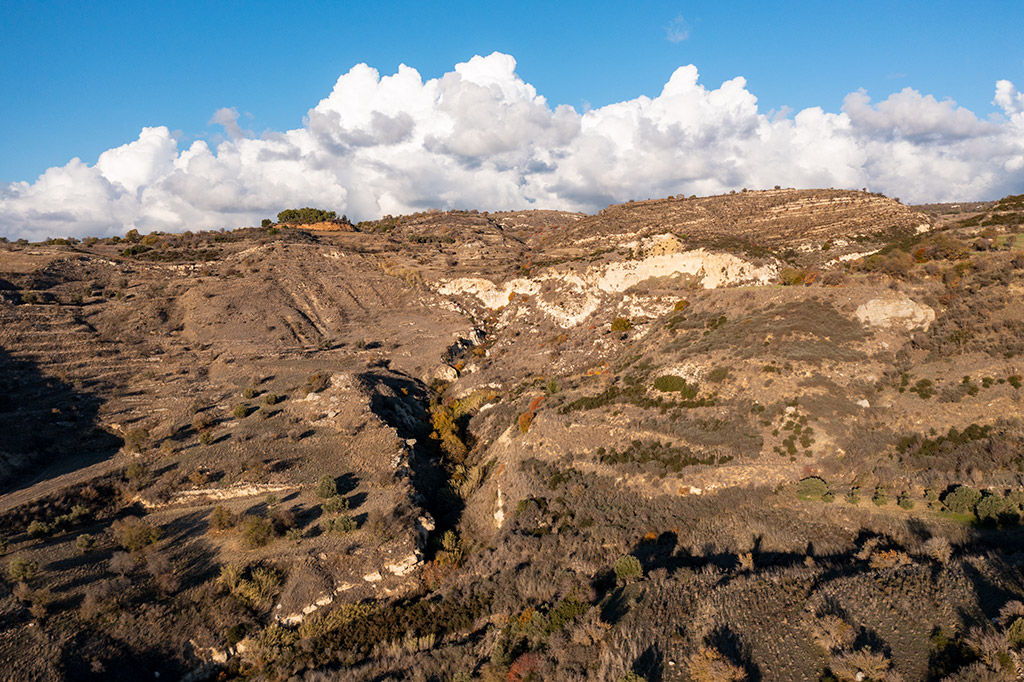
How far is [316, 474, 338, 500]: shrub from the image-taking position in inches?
869

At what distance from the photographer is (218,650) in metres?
15.3

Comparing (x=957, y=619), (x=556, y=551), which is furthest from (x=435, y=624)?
(x=957, y=619)

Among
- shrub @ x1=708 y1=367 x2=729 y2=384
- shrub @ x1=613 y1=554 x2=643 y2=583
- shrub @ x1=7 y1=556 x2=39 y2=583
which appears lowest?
shrub @ x1=613 y1=554 x2=643 y2=583

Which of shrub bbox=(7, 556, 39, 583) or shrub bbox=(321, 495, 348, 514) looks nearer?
shrub bbox=(7, 556, 39, 583)

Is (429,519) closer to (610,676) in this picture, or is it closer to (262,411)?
(610,676)

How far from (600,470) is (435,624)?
1017 cm

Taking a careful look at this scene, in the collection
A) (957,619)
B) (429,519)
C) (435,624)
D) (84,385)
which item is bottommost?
(435,624)

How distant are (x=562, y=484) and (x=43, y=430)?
93.1 feet

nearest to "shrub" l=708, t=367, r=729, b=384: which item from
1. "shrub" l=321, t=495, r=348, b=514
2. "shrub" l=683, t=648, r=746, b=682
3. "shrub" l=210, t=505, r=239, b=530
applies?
"shrub" l=683, t=648, r=746, b=682

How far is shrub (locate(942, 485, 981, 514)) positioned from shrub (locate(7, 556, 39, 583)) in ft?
102

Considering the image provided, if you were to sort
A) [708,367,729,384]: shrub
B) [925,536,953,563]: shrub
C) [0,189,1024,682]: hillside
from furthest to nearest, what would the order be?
[708,367,729,384]: shrub, [925,536,953,563]: shrub, [0,189,1024,682]: hillside

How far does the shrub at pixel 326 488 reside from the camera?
2208 cm

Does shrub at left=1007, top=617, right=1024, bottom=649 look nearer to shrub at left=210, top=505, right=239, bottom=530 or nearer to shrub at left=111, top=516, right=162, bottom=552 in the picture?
shrub at left=210, top=505, right=239, bottom=530

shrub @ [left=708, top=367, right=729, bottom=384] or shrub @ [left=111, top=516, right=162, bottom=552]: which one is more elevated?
shrub @ [left=708, top=367, right=729, bottom=384]
